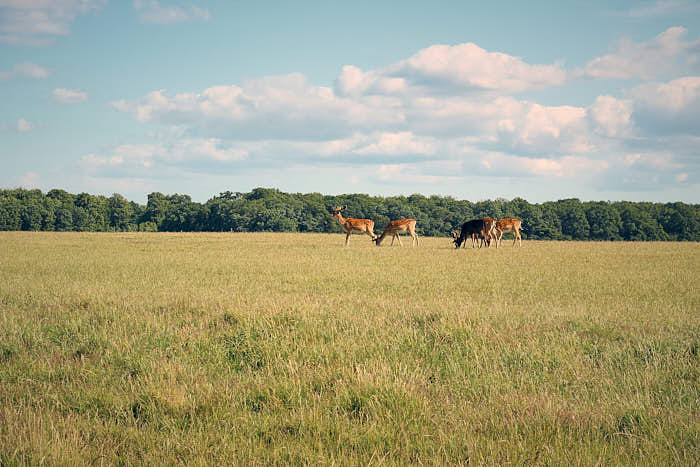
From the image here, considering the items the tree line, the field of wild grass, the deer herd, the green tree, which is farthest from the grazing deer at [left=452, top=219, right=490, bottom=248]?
the green tree

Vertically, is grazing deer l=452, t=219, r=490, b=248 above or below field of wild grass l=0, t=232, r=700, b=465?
above

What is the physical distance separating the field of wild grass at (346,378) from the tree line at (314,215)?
7618 cm

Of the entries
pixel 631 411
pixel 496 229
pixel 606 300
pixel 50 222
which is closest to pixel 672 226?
pixel 496 229

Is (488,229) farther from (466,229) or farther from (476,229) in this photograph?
(466,229)

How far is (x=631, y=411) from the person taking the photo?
4.89 m

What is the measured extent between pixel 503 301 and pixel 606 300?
256 cm

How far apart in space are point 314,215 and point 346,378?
86.8m

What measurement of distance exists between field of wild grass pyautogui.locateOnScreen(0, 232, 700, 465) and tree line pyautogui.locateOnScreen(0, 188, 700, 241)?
76.2 metres

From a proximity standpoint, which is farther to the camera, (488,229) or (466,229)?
(466,229)

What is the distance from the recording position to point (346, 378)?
575 cm

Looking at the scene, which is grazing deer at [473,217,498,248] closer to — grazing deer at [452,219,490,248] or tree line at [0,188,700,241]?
grazing deer at [452,219,490,248]

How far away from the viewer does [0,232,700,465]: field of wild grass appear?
4355 millimetres

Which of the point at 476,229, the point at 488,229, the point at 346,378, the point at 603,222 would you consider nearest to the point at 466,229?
the point at 476,229

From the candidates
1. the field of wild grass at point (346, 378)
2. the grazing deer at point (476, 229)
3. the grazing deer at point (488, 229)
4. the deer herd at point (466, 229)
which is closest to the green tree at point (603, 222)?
the deer herd at point (466, 229)
